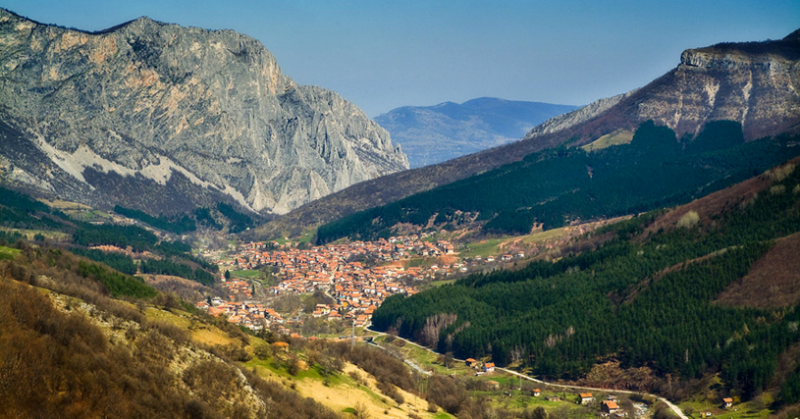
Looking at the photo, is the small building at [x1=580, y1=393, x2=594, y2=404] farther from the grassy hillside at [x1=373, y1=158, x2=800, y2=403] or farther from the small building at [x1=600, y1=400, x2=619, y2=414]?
the grassy hillside at [x1=373, y1=158, x2=800, y2=403]

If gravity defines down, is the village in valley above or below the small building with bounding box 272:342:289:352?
below

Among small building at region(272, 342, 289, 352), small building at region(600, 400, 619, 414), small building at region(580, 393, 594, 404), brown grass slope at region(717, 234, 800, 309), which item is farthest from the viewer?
brown grass slope at region(717, 234, 800, 309)

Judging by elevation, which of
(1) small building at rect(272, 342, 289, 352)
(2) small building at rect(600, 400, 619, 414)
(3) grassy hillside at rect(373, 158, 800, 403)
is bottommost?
(2) small building at rect(600, 400, 619, 414)

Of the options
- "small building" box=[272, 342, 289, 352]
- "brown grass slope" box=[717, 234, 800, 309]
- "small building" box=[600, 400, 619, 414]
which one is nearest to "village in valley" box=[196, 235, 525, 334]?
"small building" box=[600, 400, 619, 414]

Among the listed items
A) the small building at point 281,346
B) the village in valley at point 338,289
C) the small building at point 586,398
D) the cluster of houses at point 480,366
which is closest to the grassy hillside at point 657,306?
the cluster of houses at point 480,366

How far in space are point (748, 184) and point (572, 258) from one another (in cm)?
3352

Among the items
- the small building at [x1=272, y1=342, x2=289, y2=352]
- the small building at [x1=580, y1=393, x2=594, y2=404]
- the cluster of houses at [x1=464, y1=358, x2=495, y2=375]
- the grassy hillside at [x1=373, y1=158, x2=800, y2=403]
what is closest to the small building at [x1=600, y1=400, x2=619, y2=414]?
the small building at [x1=580, y1=393, x2=594, y2=404]

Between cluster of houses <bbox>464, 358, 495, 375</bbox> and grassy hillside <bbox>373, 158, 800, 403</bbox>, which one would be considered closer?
grassy hillside <bbox>373, 158, 800, 403</bbox>

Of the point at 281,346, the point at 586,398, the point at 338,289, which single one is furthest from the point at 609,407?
the point at 338,289

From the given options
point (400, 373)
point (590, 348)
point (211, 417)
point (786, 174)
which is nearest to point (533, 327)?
point (590, 348)

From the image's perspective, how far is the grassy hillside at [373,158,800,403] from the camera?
89.8 metres

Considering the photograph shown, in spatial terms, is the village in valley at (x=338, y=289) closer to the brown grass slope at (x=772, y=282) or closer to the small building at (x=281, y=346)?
the small building at (x=281, y=346)

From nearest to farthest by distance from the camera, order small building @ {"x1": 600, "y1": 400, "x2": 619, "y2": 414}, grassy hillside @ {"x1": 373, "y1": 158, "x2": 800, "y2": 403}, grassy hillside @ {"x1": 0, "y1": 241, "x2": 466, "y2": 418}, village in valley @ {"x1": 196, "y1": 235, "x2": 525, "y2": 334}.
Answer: grassy hillside @ {"x1": 0, "y1": 241, "x2": 466, "y2": 418}, small building @ {"x1": 600, "y1": 400, "x2": 619, "y2": 414}, grassy hillside @ {"x1": 373, "y1": 158, "x2": 800, "y2": 403}, village in valley @ {"x1": 196, "y1": 235, "x2": 525, "y2": 334}

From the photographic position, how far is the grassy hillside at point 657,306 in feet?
294
